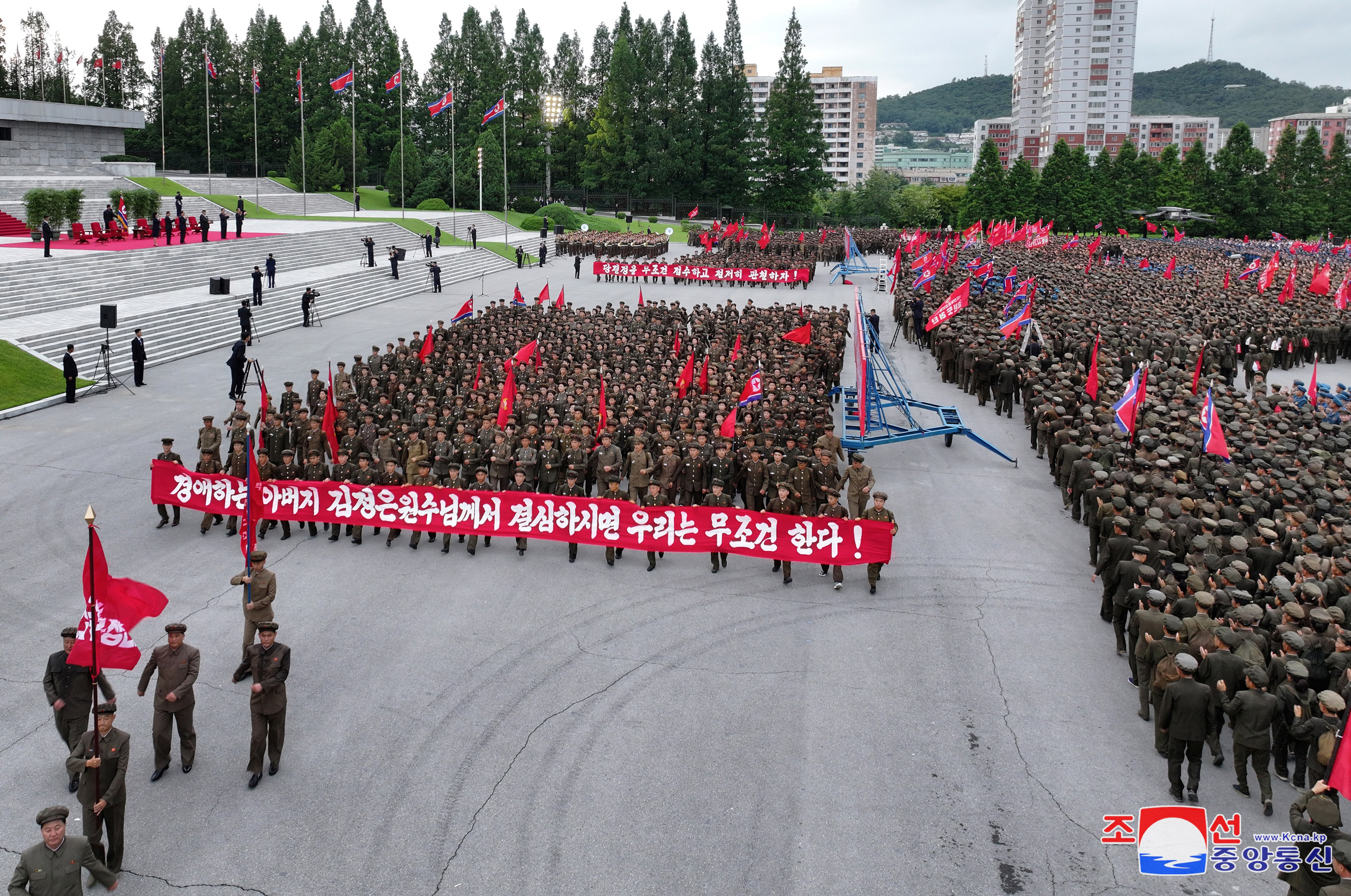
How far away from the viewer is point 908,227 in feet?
291

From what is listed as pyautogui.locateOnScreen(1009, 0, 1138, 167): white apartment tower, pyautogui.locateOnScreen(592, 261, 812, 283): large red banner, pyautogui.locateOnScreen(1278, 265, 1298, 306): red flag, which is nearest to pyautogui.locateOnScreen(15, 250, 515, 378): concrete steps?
pyautogui.locateOnScreen(592, 261, 812, 283): large red banner

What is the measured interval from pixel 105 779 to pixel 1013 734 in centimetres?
741

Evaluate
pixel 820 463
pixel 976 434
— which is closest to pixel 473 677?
pixel 820 463

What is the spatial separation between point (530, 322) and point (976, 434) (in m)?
13.1

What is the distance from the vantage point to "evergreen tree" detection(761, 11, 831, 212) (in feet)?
287

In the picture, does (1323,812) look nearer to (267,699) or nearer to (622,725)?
(622,725)

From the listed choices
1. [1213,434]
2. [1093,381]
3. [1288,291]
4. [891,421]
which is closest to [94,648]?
[1213,434]

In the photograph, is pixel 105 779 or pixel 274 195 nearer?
pixel 105 779

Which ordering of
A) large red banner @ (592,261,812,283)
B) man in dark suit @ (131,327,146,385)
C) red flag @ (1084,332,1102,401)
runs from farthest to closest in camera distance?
large red banner @ (592,261,812,283), man in dark suit @ (131,327,146,385), red flag @ (1084,332,1102,401)

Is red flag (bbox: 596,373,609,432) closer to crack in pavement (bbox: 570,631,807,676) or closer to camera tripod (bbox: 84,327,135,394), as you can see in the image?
crack in pavement (bbox: 570,631,807,676)

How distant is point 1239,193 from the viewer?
85.2 m

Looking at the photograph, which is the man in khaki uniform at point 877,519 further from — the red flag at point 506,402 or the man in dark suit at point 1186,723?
the red flag at point 506,402

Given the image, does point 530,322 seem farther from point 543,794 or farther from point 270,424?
point 543,794

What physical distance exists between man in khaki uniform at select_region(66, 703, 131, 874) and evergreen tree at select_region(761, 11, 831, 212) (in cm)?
8462
